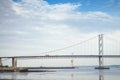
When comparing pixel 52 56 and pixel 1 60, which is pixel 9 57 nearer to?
pixel 1 60

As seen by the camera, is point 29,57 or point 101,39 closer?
point 29,57

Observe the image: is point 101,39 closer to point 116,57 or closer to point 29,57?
point 116,57

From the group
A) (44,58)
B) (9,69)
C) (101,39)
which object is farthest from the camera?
(101,39)

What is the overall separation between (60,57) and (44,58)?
525 centimetres

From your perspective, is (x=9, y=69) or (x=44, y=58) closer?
(x=9, y=69)

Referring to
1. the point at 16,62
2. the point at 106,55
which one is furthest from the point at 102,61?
the point at 16,62

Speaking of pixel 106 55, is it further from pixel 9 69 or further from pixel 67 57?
pixel 9 69

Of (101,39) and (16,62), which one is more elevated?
(101,39)

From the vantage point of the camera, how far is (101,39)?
4513 inches

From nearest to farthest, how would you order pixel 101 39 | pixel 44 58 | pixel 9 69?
1. pixel 9 69
2. pixel 44 58
3. pixel 101 39

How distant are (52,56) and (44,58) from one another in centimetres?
273

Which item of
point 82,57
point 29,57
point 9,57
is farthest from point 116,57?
point 9,57

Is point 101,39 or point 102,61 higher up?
point 101,39

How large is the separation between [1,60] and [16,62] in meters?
5.05
